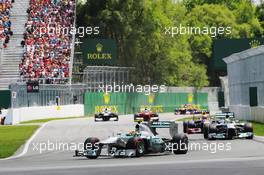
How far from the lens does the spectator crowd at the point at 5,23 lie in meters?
79.1

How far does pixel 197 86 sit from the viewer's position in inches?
4050

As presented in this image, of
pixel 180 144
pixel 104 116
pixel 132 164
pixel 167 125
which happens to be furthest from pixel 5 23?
pixel 132 164

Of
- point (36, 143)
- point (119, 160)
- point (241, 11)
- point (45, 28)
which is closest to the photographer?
point (119, 160)

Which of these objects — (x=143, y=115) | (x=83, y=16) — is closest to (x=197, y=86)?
(x=83, y=16)

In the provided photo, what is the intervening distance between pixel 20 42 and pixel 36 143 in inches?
1794

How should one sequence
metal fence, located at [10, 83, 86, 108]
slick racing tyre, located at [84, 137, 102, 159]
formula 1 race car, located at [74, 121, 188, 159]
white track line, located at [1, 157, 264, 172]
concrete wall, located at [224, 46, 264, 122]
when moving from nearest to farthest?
white track line, located at [1, 157, 264, 172]
formula 1 race car, located at [74, 121, 188, 159]
slick racing tyre, located at [84, 137, 102, 159]
concrete wall, located at [224, 46, 264, 122]
metal fence, located at [10, 83, 86, 108]

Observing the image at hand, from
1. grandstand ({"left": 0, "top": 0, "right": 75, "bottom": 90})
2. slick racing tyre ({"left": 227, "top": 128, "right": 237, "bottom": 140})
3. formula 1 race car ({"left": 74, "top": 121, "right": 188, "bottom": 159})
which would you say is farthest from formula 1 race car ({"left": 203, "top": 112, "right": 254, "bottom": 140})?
grandstand ({"left": 0, "top": 0, "right": 75, "bottom": 90})

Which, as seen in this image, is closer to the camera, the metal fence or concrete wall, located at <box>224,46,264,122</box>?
concrete wall, located at <box>224,46,264,122</box>

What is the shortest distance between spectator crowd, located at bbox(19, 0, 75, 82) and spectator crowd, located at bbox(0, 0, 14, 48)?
5.91 ft

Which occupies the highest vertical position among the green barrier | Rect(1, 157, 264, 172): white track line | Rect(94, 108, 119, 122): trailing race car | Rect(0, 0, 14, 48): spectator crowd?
Rect(0, 0, 14, 48): spectator crowd

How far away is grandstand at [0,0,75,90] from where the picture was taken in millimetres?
73688

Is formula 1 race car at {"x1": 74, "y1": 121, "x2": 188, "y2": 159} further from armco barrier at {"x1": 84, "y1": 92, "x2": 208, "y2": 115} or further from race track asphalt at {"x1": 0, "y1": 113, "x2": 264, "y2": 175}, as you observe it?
armco barrier at {"x1": 84, "y1": 92, "x2": 208, "y2": 115}

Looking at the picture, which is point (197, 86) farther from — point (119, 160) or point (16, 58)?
point (119, 160)

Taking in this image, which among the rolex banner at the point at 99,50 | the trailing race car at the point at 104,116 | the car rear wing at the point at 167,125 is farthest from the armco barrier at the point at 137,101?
the car rear wing at the point at 167,125
